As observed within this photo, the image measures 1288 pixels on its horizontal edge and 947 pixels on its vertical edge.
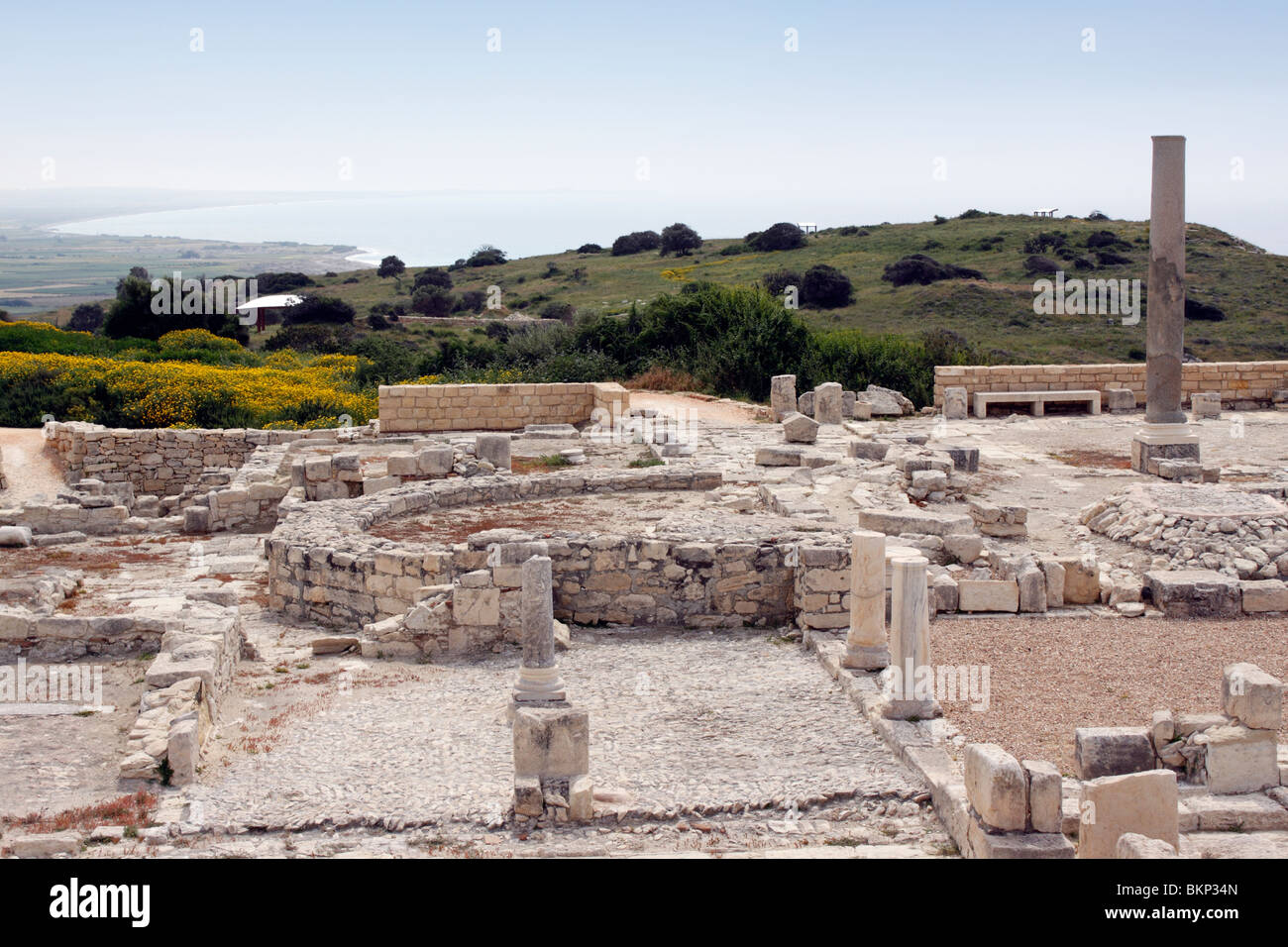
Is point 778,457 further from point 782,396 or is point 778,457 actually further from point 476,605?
point 476,605

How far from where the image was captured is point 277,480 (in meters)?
19.0

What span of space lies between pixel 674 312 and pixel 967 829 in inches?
973

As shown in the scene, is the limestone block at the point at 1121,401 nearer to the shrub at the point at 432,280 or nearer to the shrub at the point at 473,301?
the shrub at the point at 473,301

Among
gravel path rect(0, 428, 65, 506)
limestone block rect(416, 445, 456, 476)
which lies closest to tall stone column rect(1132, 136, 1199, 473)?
limestone block rect(416, 445, 456, 476)

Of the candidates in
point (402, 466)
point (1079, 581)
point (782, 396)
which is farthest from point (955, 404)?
point (1079, 581)

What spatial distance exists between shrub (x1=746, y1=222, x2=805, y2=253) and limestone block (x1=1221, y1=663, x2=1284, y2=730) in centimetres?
5384

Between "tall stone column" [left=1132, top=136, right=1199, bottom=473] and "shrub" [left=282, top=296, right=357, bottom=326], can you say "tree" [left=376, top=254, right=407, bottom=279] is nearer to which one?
"shrub" [left=282, top=296, right=357, bottom=326]

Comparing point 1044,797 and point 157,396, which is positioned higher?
point 157,396

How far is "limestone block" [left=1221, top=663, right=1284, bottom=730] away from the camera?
791 centimetres

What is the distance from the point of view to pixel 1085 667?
10570 millimetres

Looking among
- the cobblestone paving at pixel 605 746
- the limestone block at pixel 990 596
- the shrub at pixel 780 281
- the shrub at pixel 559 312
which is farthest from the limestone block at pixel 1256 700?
the shrub at pixel 559 312

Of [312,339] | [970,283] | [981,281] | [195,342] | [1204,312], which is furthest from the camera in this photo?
[981,281]

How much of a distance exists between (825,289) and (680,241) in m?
17.8

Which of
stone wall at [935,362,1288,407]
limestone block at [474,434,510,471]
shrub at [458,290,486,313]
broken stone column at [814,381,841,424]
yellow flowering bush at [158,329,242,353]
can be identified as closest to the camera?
limestone block at [474,434,510,471]
